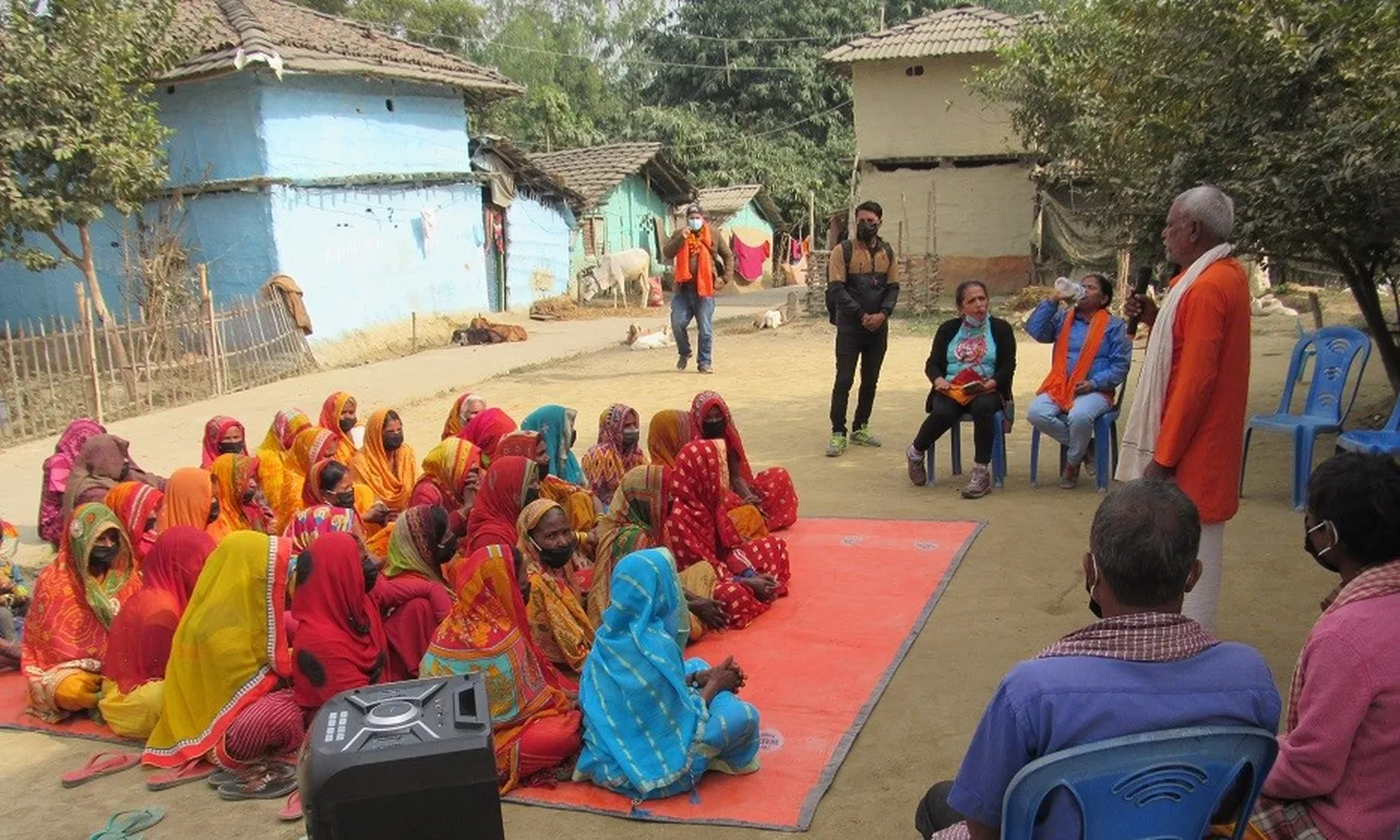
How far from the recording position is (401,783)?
7.57 ft

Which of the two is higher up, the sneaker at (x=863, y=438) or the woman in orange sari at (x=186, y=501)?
the woman in orange sari at (x=186, y=501)

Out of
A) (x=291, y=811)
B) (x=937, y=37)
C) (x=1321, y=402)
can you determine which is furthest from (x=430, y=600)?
(x=937, y=37)

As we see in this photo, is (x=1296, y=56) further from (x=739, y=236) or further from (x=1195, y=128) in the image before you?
(x=739, y=236)

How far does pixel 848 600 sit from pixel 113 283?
49.9ft

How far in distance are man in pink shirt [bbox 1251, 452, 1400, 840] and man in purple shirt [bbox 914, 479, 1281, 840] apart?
27 cm

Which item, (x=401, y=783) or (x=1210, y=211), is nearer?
(x=401, y=783)

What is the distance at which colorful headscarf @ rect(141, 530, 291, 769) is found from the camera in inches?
170

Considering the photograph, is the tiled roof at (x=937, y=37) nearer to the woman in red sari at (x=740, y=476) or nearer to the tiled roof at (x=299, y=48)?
the tiled roof at (x=299, y=48)

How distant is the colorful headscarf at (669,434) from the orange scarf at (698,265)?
6697 mm

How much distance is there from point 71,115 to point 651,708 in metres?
11.7

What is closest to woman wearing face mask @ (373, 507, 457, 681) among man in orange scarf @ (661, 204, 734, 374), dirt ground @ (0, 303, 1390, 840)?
dirt ground @ (0, 303, 1390, 840)

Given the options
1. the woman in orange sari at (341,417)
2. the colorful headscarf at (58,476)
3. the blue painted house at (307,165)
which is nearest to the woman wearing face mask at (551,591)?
the woman in orange sari at (341,417)

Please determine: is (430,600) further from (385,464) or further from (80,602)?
(385,464)

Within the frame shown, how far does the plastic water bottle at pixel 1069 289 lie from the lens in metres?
7.17
